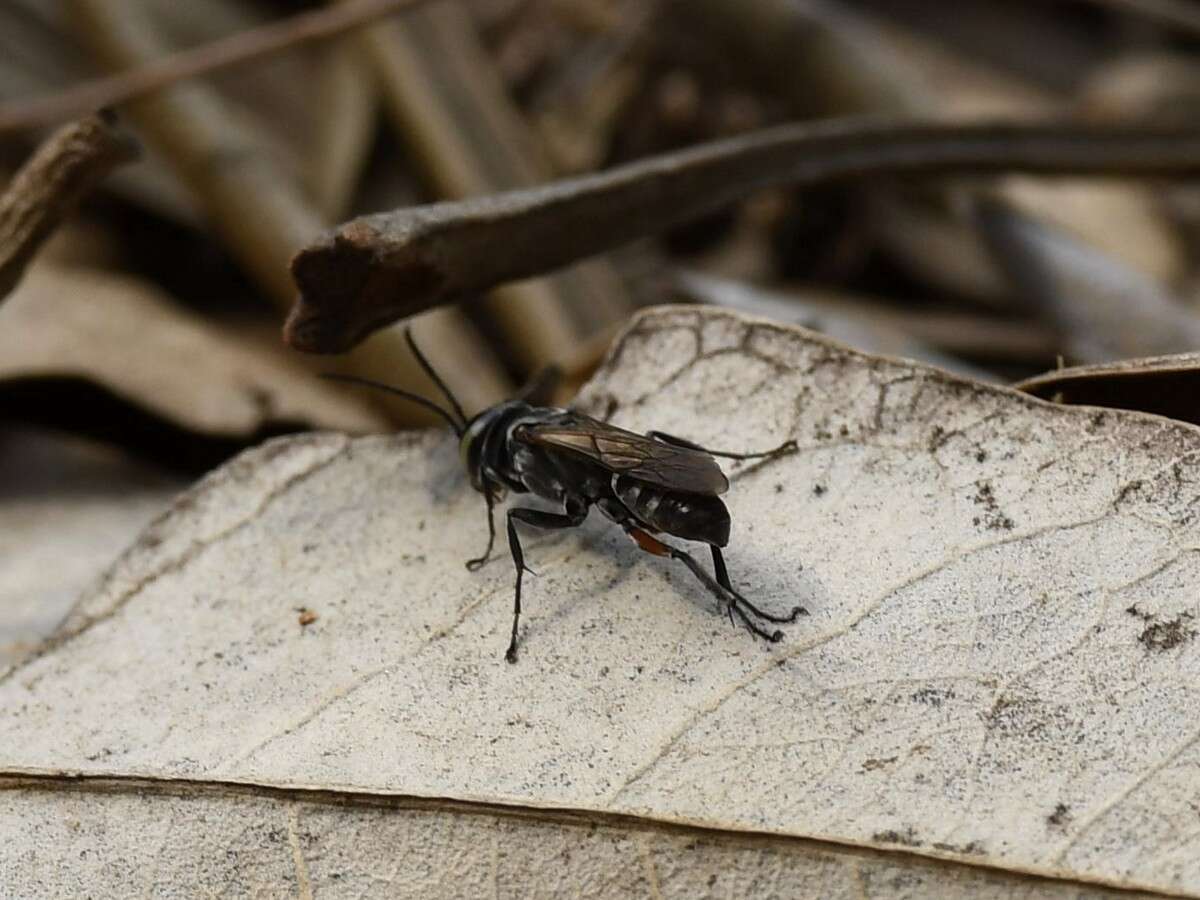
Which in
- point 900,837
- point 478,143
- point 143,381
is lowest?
point 900,837

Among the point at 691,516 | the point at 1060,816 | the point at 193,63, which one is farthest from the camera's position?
the point at 193,63

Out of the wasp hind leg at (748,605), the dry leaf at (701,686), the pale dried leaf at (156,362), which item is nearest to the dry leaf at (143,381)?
the pale dried leaf at (156,362)

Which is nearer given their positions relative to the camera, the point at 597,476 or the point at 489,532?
the point at 489,532

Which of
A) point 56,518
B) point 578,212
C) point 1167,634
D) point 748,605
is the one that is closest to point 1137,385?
point 1167,634

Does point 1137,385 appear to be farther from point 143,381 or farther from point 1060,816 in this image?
point 143,381

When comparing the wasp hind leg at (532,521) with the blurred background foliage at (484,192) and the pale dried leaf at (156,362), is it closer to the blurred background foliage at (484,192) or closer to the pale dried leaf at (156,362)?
the blurred background foliage at (484,192)

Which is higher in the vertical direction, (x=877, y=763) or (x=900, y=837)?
(x=877, y=763)

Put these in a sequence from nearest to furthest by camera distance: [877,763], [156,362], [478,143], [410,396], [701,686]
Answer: [877,763], [701,686], [410,396], [156,362], [478,143]
